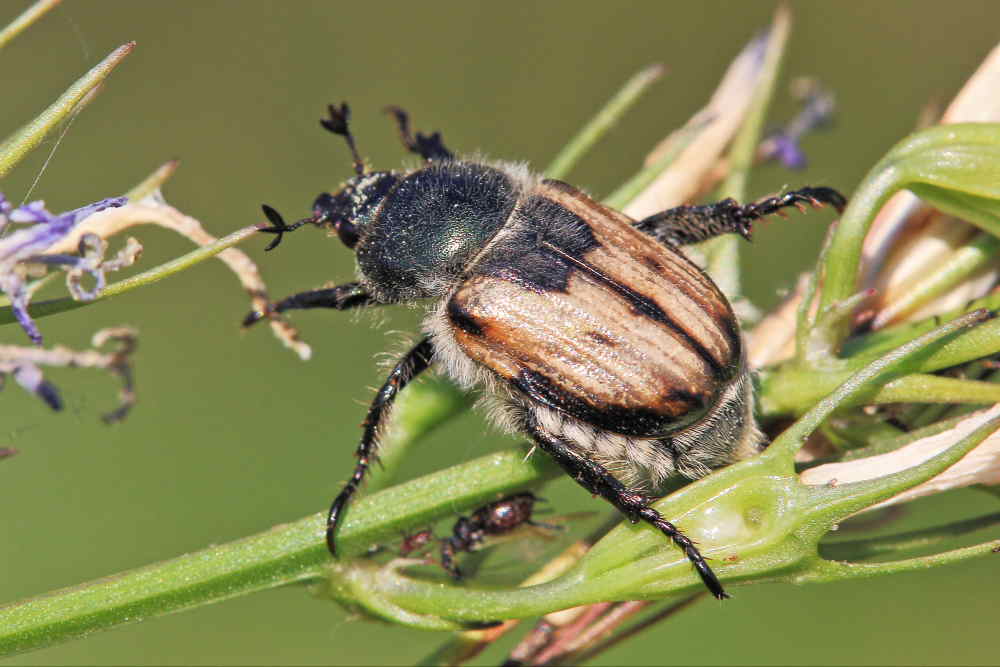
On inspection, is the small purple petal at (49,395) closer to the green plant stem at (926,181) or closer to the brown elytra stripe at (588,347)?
the brown elytra stripe at (588,347)

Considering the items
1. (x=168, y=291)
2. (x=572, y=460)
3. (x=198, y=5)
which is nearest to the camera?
(x=572, y=460)

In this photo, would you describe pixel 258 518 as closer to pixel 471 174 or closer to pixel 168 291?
pixel 168 291

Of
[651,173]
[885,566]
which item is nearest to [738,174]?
[651,173]

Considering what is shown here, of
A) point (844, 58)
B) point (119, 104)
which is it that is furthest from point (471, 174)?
point (844, 58)

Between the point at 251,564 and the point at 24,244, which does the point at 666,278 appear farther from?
the point at 24,244

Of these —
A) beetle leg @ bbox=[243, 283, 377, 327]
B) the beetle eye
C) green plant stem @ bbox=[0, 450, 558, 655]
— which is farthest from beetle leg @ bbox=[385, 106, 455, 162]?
green plant stem @ bbox=[0, 450, 558, 655]

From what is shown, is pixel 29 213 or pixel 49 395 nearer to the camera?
pixel 29 213

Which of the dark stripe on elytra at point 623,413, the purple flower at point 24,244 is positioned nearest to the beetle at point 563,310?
the dark stripe on elytra at point 623,413
